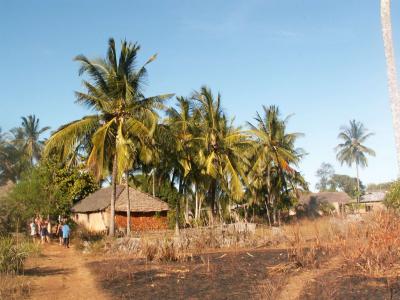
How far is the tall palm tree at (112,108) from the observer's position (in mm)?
20891

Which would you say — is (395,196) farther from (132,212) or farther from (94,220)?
Result: (94,220)

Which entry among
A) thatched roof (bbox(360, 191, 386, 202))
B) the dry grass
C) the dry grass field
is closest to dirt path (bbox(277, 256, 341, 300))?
the dry grass field

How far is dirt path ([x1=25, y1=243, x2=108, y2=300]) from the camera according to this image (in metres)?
10.5

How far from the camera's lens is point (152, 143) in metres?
23.3

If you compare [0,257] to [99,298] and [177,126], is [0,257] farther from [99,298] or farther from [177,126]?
[177,126]

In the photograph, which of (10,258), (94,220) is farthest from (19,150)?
(10,258)

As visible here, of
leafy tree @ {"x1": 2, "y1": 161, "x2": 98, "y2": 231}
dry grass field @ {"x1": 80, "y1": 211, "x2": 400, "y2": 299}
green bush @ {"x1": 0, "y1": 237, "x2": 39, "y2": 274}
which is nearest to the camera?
dry grass field @ {"x1": 80, "y1": 211, "x2": 400, "y2": 299}

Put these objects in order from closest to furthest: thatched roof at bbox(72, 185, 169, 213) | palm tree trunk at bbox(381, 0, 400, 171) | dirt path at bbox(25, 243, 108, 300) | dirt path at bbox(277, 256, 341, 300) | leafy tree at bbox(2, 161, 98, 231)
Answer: dirt path at bbox(277, 256, 341, 300) → dirt path at bbox(25, 243, 108, 300) → palm tree trunk at bbox(381, 0, 400, 171) → leafy tree at bbox(2, 161, 98, 231) → thatched roof at bbox(72, 185, 169, 213)

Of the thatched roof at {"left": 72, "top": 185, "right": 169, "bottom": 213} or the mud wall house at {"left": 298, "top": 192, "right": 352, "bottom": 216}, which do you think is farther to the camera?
the mud wall house at {"left": 298, "top": 192, "right": 352, "bottom": 216}

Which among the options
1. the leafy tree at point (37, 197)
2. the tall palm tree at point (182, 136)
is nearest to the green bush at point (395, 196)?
the tall palm tree at point (182, 136)

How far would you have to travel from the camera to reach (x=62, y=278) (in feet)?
43.0

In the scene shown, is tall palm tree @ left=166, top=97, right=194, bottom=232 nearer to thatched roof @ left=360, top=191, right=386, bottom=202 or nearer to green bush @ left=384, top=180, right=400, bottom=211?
green bush @ left=384, top=180, right=400, bottom=211

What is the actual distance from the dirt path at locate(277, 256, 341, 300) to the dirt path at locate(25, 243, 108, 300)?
4.13 meters

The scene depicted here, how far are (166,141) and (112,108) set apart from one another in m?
3.24
